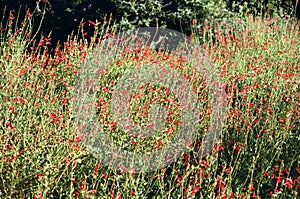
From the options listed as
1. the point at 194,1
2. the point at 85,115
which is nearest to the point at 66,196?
the point at 85,115

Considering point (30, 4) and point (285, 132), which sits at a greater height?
point (30, 4)

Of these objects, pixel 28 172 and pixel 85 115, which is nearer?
pixel 28 172

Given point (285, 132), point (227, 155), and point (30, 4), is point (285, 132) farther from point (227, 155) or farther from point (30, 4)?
point (30, 4)

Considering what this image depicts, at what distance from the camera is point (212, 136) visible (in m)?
3.15

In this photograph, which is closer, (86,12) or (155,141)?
(155,141)

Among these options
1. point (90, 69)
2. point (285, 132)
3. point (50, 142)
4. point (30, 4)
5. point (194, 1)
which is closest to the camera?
point (50, 142)

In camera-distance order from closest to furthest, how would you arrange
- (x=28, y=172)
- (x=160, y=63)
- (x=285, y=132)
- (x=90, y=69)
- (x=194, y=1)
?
1. (x=28, y=172)
2. (x=285, y=132)
3. (x=90, y=69)
4. (x=160, y=63)
5. (x=194, y=1)

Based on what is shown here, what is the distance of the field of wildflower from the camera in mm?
2533

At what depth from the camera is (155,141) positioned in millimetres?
3096

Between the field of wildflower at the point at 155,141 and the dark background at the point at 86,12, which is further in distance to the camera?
the dark background at the point at 86,12

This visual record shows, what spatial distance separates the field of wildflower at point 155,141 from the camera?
2533 mm

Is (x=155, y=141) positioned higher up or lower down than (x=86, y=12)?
lower down

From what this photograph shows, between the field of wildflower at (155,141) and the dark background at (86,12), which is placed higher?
the dark background at (86,12)

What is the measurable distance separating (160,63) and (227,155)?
1507mm
